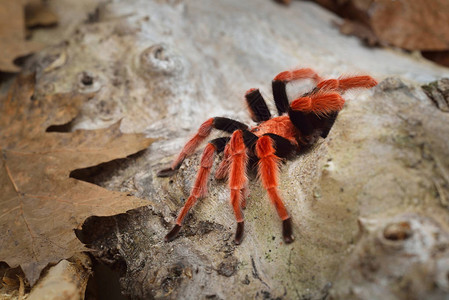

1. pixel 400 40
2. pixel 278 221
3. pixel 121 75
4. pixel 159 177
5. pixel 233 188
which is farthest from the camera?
pixel 400 40

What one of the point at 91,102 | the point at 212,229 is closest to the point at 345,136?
the point at 212,229

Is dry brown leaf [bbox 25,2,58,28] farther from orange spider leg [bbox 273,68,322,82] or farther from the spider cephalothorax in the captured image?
orange spider leg [bbox 273,68,322,82]

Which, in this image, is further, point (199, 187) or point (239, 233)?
point (199, 187)

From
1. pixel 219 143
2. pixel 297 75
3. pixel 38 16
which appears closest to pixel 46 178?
pixel 219 143

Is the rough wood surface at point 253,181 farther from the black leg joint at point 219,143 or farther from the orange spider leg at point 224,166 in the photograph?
the black leg joint at point 219,143

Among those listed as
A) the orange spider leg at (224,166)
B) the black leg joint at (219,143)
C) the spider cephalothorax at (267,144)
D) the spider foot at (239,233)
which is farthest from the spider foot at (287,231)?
the black leg joint at (219,143)

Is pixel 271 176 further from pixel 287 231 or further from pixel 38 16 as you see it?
pixel 38 16

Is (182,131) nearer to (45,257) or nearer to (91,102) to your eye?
(91,102)
